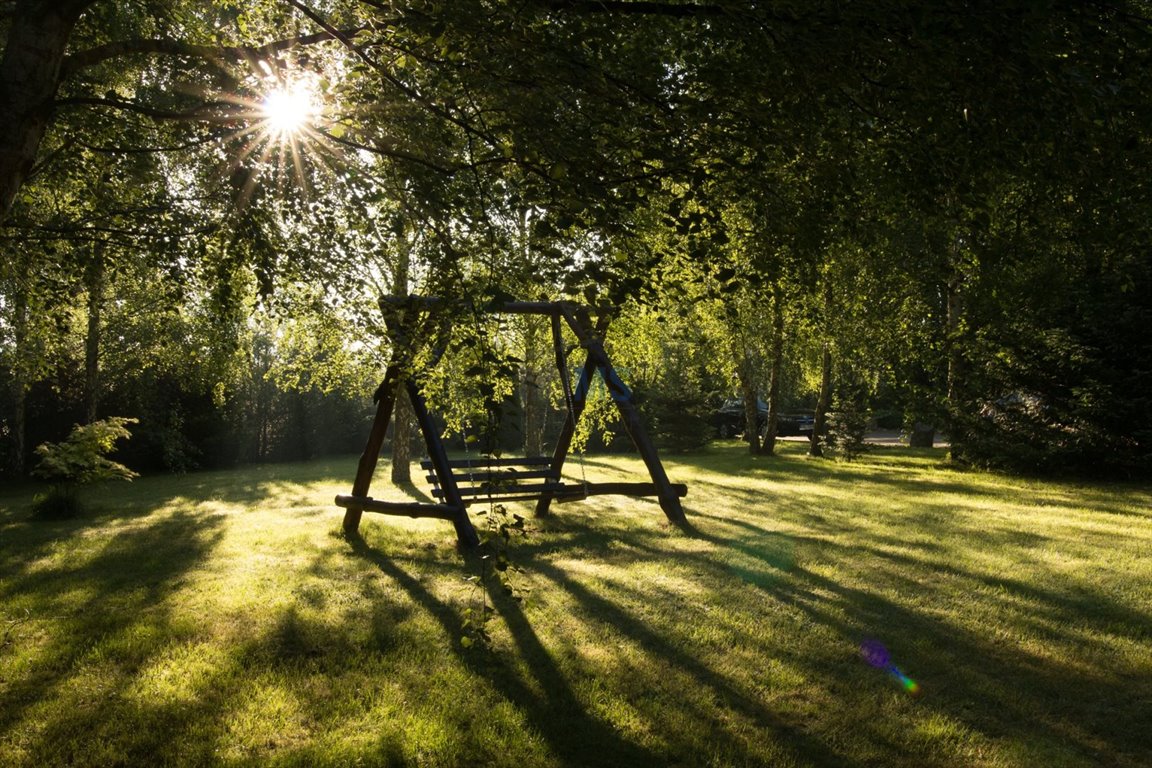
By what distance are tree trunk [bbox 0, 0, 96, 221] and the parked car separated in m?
30.7

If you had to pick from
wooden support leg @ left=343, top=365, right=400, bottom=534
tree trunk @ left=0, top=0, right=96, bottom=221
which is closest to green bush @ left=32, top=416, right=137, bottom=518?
wooden support leg @ left=343, top=365, right=400, bottom=534

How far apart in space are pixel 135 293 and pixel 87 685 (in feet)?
47.8

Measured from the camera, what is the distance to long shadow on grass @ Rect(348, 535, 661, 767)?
396cm

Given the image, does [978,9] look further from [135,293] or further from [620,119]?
[135,293]

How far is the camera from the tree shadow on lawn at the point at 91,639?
13.3ft

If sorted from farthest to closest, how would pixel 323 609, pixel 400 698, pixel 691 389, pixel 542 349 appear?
pixel 691 389, pixel 542 349, pixel 323 609, pixel 400 698

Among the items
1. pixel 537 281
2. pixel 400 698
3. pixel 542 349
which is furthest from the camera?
pixel 542 349

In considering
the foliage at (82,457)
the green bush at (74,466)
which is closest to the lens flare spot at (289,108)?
the green bush at (74,466)

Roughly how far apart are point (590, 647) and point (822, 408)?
18685 mm

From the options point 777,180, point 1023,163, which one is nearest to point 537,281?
point 777,180

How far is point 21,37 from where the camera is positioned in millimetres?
3816

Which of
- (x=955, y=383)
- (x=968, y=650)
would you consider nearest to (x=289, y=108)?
(x=968, y=650)

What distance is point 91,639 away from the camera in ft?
18.4

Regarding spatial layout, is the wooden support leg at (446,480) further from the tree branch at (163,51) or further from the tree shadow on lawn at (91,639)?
the tree branch at (163,51)
